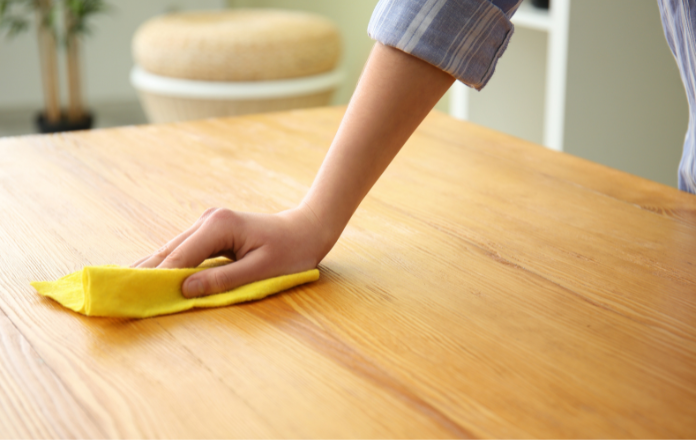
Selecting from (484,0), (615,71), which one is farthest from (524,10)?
(484,0)

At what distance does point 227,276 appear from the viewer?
1.65 ft

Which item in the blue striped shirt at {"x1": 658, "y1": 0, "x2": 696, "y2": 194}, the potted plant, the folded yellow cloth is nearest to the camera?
the folded yellow cloth

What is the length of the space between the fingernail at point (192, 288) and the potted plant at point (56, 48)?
255 centimetres

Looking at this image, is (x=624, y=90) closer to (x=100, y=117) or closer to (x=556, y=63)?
(x=556, y=63)

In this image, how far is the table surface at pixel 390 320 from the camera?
0.36m

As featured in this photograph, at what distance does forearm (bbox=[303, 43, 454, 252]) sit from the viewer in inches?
21.2

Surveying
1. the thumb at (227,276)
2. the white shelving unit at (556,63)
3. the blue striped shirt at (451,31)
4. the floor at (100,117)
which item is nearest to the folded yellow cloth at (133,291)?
the thumb at (227,276)

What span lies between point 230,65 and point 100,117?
1410 millimetres

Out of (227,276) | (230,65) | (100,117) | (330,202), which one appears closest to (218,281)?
(227,276)

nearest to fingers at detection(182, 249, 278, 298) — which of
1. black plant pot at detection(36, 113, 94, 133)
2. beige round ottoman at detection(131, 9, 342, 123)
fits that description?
beige round ottoman at detection(131, 9, 342, 123)

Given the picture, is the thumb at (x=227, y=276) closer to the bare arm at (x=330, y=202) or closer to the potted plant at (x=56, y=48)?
the bare arm at (x=330, y=202)

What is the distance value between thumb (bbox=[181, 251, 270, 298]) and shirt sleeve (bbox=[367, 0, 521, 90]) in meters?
0.20

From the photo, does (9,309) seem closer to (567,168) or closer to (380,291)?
(380,291)

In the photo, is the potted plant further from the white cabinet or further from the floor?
the white cabinet
